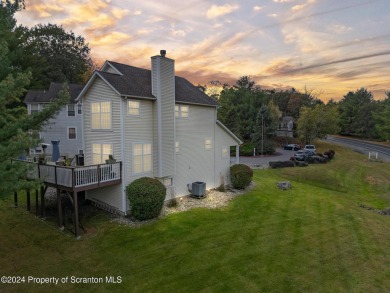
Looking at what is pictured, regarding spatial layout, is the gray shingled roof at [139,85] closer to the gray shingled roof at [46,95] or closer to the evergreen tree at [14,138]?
the evergreen tree at [14,138]

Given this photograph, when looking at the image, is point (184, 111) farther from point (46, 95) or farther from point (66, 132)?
point (46, 95)

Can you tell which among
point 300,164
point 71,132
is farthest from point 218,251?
point 300,164

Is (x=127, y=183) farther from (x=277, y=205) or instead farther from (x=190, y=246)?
(x=277, y=205)

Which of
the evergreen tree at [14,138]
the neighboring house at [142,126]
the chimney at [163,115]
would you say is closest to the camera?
the evergreen tree at [14,138]

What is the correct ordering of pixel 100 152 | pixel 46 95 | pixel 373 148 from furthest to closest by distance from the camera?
pixel 373 148 → pixel 46 95 → pixel 100 152

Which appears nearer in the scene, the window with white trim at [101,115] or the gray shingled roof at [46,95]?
the window with white trim at [101,115]

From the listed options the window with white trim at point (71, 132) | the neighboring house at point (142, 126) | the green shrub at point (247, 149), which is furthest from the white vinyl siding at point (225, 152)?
the green shrub at point (247, 149)
